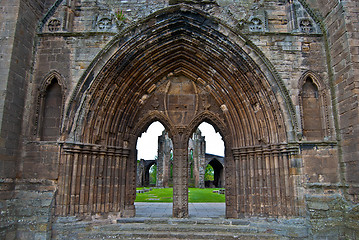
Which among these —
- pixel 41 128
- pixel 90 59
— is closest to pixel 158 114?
pixel 90 59

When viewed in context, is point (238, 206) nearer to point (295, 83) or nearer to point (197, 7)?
point (295, 83)

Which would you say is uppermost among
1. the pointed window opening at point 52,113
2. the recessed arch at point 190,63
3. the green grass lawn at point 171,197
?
the recessed arch at point 190,63

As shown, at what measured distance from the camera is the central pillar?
8531 mm

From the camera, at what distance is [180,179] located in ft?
28.9

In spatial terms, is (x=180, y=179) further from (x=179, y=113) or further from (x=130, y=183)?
(x=179, y=113)

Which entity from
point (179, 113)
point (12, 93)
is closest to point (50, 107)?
point (12, 93)

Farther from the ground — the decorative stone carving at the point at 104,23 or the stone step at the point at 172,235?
the decorative stone carving at the point at 104,23

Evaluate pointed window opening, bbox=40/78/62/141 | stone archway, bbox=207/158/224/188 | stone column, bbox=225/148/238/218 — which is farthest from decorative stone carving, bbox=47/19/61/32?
stone archway, bbox=207/158/224/188

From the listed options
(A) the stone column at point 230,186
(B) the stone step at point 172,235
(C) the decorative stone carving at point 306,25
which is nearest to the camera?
(B) the stone step at point 172,235

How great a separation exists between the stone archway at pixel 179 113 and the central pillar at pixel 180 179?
31 millimetres

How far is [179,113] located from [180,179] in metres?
2.21

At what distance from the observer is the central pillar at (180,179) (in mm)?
8531

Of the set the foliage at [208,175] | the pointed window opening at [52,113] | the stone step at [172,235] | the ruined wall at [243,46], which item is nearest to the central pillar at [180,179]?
the stone step at [172,235]

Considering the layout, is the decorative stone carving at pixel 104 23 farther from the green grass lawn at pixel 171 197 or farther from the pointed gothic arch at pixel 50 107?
the green grass lawn at pixel 171 197
